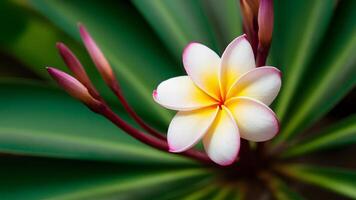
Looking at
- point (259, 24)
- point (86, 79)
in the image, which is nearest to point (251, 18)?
point (259, 24)

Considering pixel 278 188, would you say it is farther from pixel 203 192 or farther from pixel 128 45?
pixel 128 45

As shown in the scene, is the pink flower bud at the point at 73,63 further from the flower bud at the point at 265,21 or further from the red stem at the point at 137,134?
the flower bud at the point at 265,21

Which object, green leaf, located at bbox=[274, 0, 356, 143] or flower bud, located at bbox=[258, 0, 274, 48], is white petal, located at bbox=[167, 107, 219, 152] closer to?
flower bud, located at bbox=[258, 0, 274, 48]

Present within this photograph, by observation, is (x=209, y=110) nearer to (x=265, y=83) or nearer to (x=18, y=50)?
(x=265, y=83)

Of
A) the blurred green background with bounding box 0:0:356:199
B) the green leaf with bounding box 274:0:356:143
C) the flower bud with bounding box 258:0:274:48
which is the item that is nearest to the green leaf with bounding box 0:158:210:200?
the blurred green background with bounding box 0:0:356:199

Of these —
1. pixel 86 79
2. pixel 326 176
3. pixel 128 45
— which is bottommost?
pixel 326 176

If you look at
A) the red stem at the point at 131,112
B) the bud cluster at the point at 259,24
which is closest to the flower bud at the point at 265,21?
the bud cluster at the point at 259,24

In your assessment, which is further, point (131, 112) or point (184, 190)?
point (184, 190)
